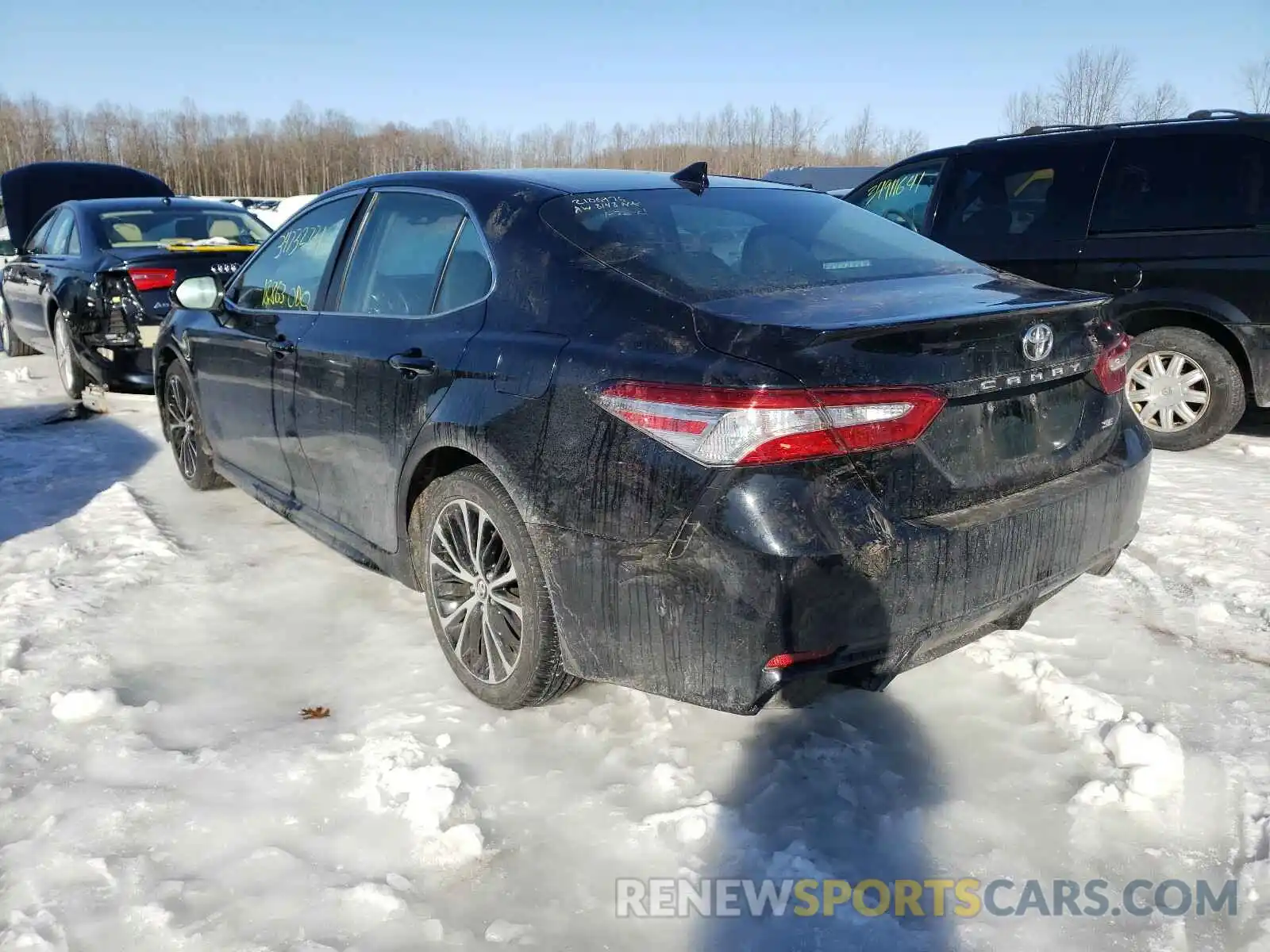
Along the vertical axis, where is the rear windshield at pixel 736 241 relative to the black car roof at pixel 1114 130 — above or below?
below

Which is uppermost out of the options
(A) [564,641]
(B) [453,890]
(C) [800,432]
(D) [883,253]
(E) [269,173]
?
(E) [269,173]

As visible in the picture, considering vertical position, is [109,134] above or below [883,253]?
above

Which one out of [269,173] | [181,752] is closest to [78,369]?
[181,752]

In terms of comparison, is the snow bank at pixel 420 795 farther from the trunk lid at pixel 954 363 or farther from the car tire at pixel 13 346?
the car tire at pixel 13 346

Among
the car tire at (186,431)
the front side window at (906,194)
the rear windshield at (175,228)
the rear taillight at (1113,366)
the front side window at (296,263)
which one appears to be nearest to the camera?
the rear taillight at (1113,366)

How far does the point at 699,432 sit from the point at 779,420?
19cm

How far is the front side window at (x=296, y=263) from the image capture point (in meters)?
3.84

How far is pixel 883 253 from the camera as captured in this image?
3.20m

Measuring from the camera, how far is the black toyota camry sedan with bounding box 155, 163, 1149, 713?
7.29 feet

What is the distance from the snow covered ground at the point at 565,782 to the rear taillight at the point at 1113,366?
0.91 m

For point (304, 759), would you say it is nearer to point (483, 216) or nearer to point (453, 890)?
point (453, 890)

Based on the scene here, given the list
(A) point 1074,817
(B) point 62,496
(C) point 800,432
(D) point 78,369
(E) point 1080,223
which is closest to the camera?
(C) point 800,432

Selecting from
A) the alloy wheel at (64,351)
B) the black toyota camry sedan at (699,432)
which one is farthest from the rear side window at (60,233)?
the black toyota camry sedan at (699,432)

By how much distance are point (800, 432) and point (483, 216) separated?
139 cm
